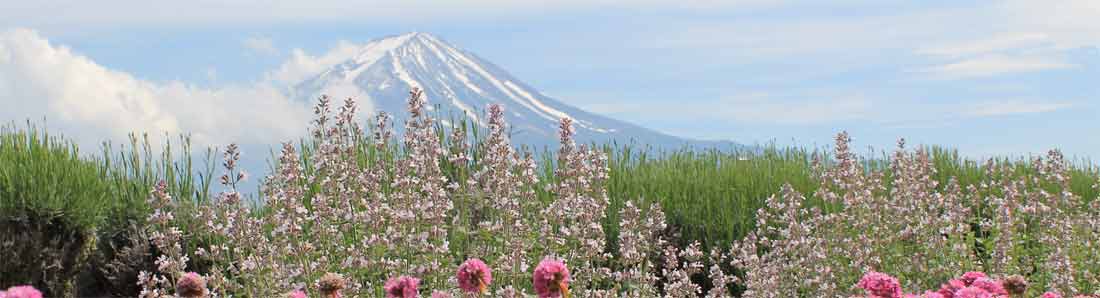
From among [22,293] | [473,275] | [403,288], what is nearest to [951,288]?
[473,275]

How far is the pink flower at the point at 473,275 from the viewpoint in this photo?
3826 mm

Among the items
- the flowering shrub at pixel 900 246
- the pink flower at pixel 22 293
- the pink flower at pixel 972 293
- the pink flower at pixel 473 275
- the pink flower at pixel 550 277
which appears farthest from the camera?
the flowering shrub at pixel 900 246

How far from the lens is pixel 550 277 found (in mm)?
3729

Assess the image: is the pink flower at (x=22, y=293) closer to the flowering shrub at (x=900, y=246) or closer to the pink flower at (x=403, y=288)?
the pink flower at (x=403, y=288)

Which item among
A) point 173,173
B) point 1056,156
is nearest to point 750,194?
point 1056,156

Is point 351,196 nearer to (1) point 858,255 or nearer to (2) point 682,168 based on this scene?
(1) point 858,255

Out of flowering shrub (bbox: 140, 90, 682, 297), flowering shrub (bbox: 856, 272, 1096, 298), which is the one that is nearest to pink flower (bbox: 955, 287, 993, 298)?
flowering shrub (bbox: 856, 272, 1096, 298)

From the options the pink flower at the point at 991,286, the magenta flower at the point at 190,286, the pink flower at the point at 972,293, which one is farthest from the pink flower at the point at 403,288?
the pink flower at the point at 991,286

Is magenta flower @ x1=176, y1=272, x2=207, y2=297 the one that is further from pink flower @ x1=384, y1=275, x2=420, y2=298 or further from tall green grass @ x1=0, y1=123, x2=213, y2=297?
tall green grass @ x1=0, y1=123, x2=213, y2=297

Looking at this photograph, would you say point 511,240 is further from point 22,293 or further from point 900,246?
point 900,246

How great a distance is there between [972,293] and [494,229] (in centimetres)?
227

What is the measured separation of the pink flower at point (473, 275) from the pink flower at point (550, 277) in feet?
0.69

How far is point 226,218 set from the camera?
5.66 m

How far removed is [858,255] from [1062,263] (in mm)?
1135
